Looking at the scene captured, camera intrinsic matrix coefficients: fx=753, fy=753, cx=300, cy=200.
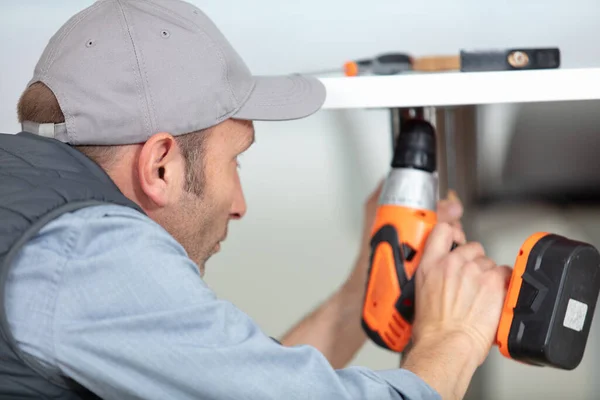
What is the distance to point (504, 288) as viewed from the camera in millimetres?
839

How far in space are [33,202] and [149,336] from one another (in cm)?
15

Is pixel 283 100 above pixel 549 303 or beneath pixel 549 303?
above

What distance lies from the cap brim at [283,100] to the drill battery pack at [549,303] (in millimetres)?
290

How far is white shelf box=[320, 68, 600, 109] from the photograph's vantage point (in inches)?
32.8

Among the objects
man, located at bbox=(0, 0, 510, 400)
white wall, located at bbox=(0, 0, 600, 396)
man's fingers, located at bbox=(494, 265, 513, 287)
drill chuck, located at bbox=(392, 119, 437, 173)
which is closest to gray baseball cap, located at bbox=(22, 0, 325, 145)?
man, located at bbox=(0, 0, 510, 400)

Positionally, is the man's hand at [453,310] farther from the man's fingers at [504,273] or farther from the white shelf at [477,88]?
the white shelf at [477,88]

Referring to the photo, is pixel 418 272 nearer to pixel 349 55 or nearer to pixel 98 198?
pixel 98 198

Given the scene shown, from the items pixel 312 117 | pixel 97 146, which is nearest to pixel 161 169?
pixel 97 146

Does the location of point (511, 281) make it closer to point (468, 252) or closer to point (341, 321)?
point (468, 252)

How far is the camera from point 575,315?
822 mm

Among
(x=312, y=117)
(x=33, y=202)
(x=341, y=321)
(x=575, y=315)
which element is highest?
(x=33, y=202)

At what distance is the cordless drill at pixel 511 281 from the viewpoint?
2.64 feet

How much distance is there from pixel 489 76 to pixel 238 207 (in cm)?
32

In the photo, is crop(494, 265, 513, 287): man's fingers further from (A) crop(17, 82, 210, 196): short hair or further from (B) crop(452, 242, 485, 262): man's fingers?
(A) crop(17, 82, 210, 196): short hair
